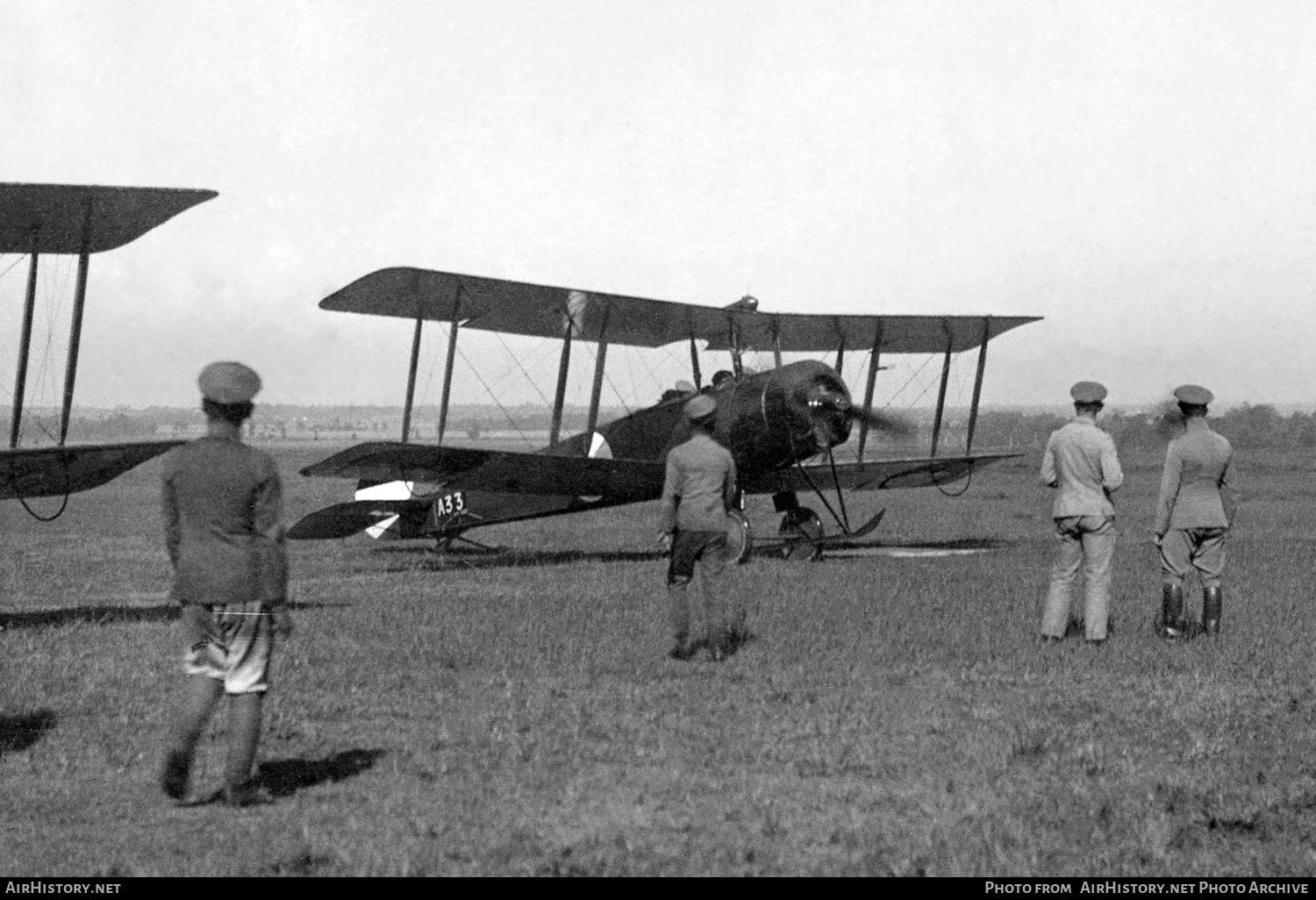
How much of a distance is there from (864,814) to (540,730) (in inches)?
81.6

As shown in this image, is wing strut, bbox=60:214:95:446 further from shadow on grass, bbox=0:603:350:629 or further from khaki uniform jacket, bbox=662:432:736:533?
khaki uniform jacket, bbox=662:432:736:533

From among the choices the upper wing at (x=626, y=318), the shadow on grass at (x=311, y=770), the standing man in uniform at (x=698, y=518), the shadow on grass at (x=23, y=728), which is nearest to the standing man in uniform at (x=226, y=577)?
the shadow on grass at (x=311, y=770)

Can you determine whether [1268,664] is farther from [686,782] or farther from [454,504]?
[454,504]

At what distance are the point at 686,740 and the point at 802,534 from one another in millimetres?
11021

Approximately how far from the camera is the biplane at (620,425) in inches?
634

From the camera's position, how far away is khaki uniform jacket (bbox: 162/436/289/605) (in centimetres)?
530

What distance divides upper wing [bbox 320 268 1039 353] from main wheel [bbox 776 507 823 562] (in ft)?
9.10

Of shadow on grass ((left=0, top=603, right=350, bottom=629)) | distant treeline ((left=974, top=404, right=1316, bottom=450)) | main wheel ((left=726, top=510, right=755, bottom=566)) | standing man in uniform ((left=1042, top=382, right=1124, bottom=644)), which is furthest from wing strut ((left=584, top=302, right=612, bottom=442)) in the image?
distant treeline ((left=974, top=404, right=1316, bottom=450))

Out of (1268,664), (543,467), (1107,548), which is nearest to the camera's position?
(1268,664)

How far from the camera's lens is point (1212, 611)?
9.68 meters

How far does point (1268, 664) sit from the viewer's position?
27.5 ft

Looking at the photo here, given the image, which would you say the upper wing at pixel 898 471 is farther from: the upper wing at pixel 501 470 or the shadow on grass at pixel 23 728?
the shadow on grass at pixel 23 728
